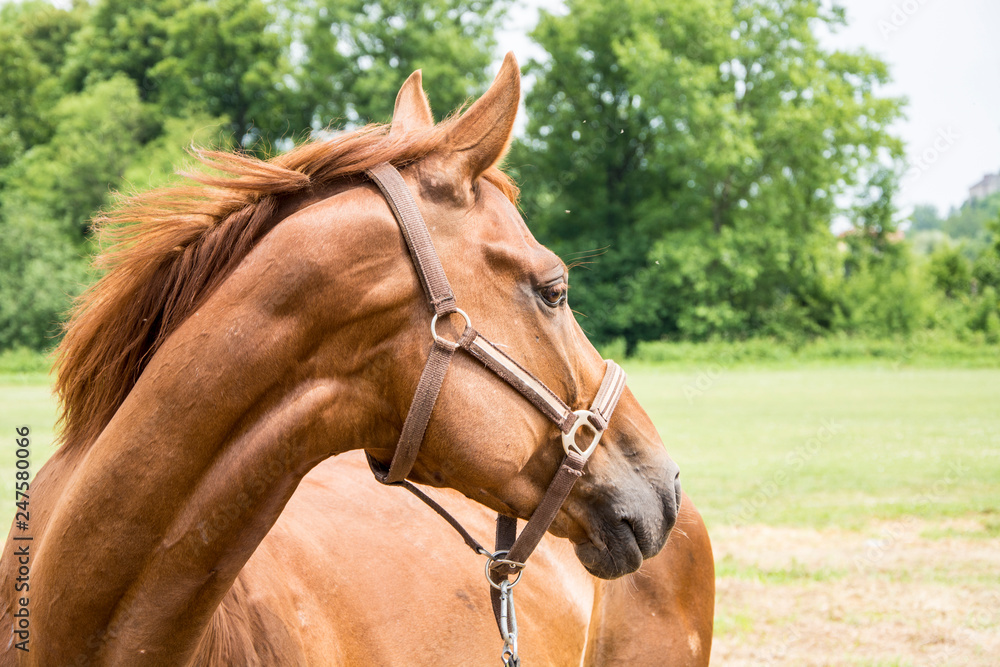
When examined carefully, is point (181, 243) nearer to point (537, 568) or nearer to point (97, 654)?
point (97, 654)

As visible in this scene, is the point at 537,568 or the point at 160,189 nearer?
the point at 160,189

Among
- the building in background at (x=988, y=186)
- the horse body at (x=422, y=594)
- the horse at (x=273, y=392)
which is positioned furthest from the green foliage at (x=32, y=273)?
the building in background at (x=988, y=186)

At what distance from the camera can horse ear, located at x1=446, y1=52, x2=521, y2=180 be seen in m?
1.59

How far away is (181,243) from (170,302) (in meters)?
0.14

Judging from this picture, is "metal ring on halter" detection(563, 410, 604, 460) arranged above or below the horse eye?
below

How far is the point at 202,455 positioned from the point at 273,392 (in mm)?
179

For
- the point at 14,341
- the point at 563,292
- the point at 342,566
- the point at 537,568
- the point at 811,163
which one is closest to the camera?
the point at 563,292

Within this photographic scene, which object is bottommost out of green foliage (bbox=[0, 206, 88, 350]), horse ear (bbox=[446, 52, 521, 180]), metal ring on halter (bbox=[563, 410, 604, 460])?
green foliage (bbox=[0, 206, 88, 350])

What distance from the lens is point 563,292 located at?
1.71 meters

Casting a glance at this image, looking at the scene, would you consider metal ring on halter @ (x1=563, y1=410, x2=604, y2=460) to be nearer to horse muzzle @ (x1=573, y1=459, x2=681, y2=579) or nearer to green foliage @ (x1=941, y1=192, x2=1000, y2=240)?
horse muzzle @ (x1=573, y1=459, x2=681, y2=579)

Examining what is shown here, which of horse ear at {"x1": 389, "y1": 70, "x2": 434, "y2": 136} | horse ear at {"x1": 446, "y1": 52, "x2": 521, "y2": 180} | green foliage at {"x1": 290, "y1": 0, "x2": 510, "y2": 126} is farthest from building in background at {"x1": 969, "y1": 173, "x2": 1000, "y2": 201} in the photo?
horse ear at {"x1": 446, "y1": 52, "x2": 521, "y2": 180}

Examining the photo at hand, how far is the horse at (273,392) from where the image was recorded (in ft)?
4.73

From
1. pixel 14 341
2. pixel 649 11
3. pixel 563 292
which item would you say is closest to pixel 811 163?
pixel 649 11

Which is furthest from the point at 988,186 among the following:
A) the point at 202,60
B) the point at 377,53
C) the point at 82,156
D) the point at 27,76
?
the point at 27,76
